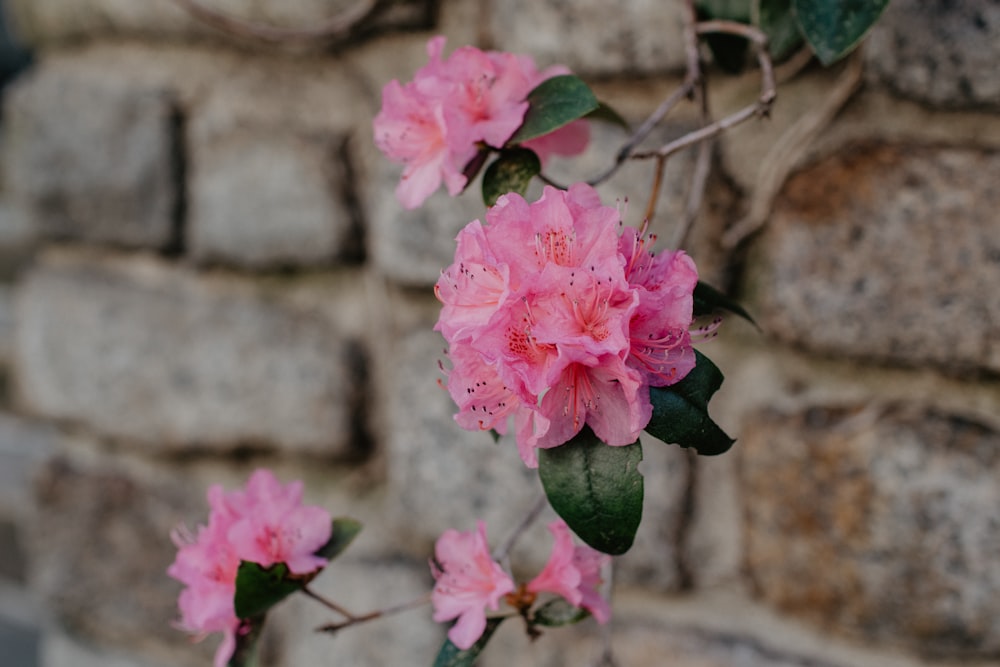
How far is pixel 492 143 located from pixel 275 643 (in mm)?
766

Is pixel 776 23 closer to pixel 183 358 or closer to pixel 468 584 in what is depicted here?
pixel 468 584

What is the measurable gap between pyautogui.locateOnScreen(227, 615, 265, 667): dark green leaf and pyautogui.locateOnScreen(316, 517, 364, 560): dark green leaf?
0.07 m

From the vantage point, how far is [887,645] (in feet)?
2.86

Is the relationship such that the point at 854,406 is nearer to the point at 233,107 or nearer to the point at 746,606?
the point at 746,606

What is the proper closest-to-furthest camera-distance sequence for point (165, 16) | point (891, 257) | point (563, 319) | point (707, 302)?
point (563, 319) < point (707, 302) < point (891, 257) < point (165, 16)

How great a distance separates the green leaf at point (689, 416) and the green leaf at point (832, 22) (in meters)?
0.29

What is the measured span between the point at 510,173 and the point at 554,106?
56 millimetres

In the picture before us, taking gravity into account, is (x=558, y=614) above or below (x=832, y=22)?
below

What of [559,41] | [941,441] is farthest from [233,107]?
[941,441]

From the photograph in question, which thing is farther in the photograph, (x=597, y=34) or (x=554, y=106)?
(x=597, y=34)

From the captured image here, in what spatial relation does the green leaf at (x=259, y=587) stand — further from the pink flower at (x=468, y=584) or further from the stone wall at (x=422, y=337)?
the stone wall at (x=422, y=337)

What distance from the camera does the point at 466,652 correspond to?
26.7 inches

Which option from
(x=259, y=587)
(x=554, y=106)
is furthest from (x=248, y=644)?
(x=554, y=106)

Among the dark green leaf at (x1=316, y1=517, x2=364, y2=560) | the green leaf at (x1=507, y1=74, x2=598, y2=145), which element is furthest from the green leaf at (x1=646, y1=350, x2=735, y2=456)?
the dark green leaf at (x1=316, y1=517, x2=364, y2=560)
